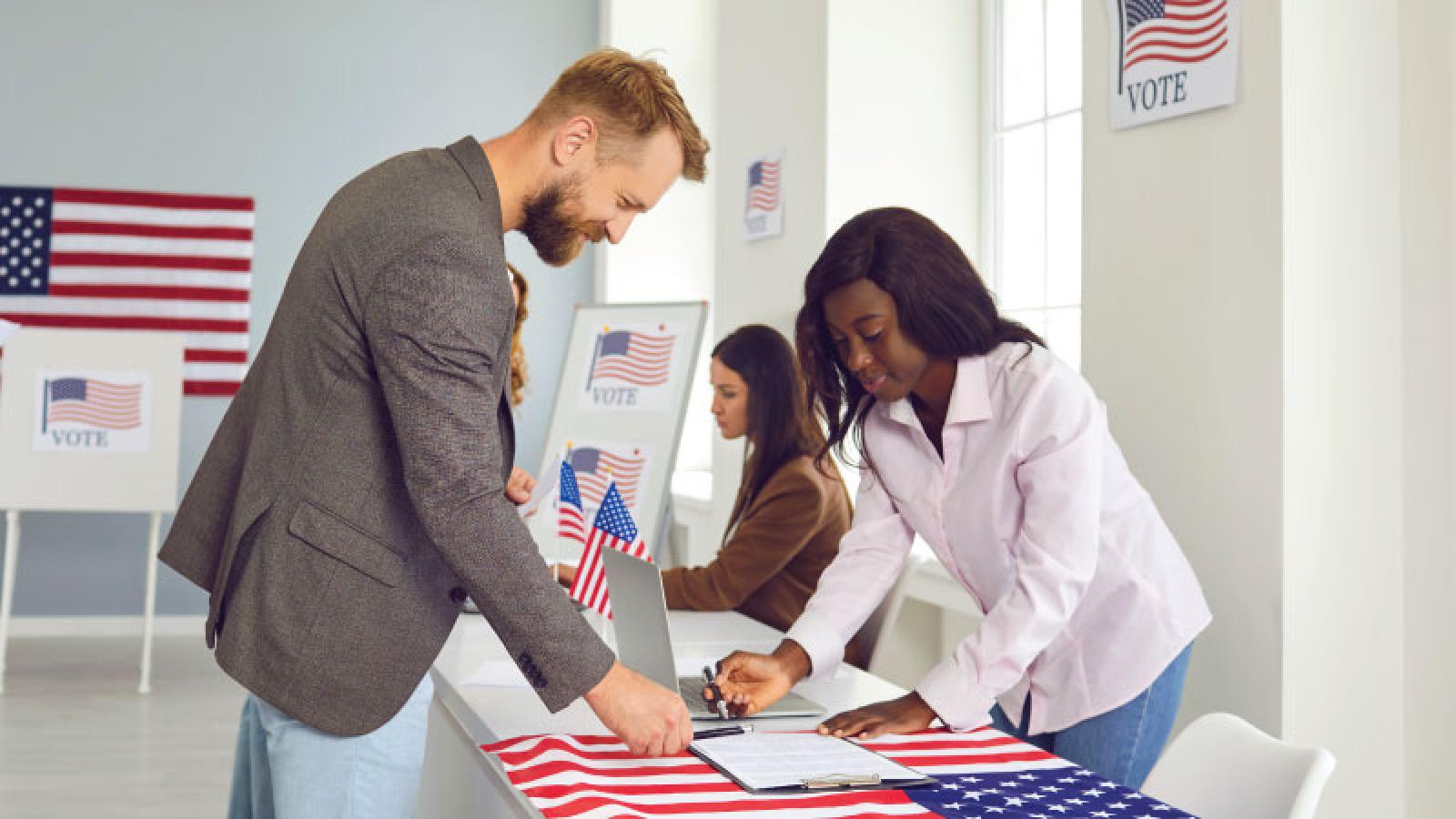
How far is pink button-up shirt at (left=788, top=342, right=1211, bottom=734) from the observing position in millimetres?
1698

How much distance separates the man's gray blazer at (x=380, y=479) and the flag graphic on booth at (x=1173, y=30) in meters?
1.58

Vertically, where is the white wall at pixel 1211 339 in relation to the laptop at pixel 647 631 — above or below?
above

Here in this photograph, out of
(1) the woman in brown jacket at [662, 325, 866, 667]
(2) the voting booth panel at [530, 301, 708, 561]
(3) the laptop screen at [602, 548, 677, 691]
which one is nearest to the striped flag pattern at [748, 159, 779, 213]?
(2) the voting booth panel at [530, 301, 708, 561]

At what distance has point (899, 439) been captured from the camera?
198 centimetres

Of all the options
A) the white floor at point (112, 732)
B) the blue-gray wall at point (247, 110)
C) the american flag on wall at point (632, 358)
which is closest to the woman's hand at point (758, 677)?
the white floor at point (112, 732)

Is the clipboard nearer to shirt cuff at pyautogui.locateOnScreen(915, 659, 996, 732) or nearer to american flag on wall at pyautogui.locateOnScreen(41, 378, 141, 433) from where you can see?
shirt cuff at pyautogui.locateOnScreen(915, 659, 996, 732)

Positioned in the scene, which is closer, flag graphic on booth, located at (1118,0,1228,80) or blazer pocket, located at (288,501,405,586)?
blazer pocket, located at (288,501,405,586)

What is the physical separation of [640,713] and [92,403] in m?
4.67

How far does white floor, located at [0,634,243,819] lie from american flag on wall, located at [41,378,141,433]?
1046 mm

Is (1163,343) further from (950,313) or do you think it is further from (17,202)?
(17,202)

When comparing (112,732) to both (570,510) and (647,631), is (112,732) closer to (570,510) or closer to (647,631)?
(570,510)

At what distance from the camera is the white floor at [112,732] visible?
384cm

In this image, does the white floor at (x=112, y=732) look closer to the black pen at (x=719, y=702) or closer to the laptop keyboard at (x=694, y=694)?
the laptop keyboard at (x=694, y=694)

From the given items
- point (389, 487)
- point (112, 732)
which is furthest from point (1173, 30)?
point (112, 732)
